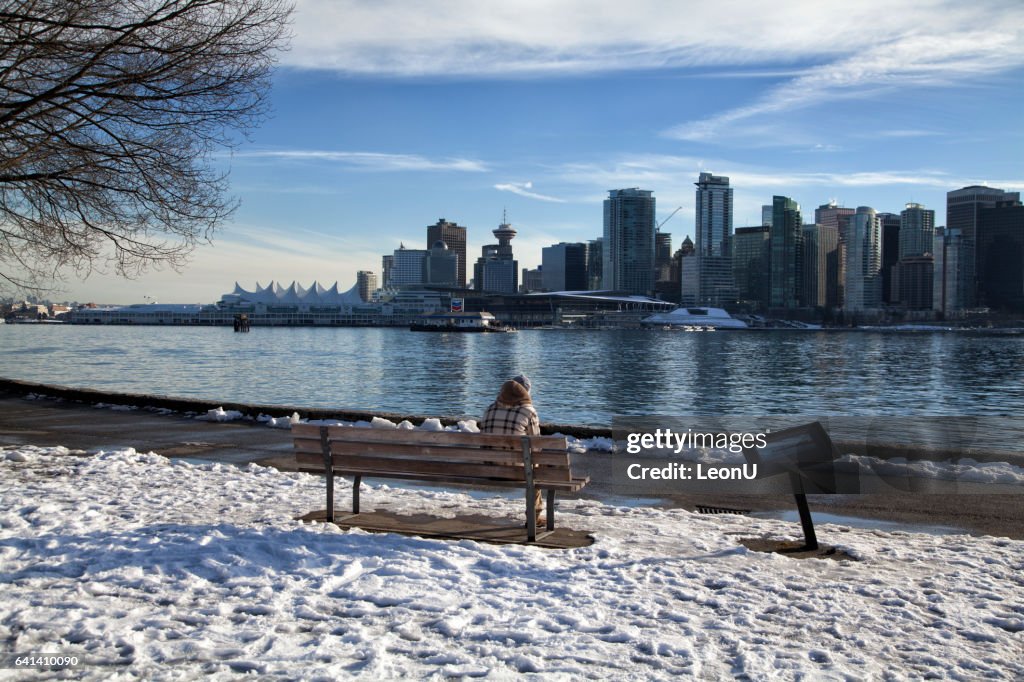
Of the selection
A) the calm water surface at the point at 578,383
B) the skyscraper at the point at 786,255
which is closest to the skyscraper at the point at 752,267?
the skyscraper at the point at 786,255

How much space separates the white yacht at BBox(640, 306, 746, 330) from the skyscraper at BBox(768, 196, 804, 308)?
2904cm

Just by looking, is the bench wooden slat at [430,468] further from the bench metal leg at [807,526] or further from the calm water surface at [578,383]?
the calm water surface at [578,383]

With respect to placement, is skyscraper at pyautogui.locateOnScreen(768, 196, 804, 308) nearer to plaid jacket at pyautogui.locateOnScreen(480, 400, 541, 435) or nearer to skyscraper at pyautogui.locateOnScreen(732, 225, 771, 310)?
skyscraper at pyautogui.locateOnScreen(732, 225, 771, 310)

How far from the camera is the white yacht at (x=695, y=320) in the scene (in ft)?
470

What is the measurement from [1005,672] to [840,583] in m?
1.07

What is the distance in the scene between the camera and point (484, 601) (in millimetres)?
3762

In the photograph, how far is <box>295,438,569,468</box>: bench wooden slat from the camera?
4.77m

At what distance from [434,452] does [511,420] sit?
0.56 meters

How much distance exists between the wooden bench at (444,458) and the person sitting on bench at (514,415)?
43 centimetres

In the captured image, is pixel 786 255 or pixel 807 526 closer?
pixel 807 526

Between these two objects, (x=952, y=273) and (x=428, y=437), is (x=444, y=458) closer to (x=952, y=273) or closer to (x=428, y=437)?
(x=428, y=437)

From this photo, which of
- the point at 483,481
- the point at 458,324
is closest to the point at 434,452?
the point at 483,481

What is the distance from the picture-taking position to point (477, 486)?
6.78m

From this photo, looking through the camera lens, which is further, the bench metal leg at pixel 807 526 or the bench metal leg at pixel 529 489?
the bench metal leg at pixel 807 526
